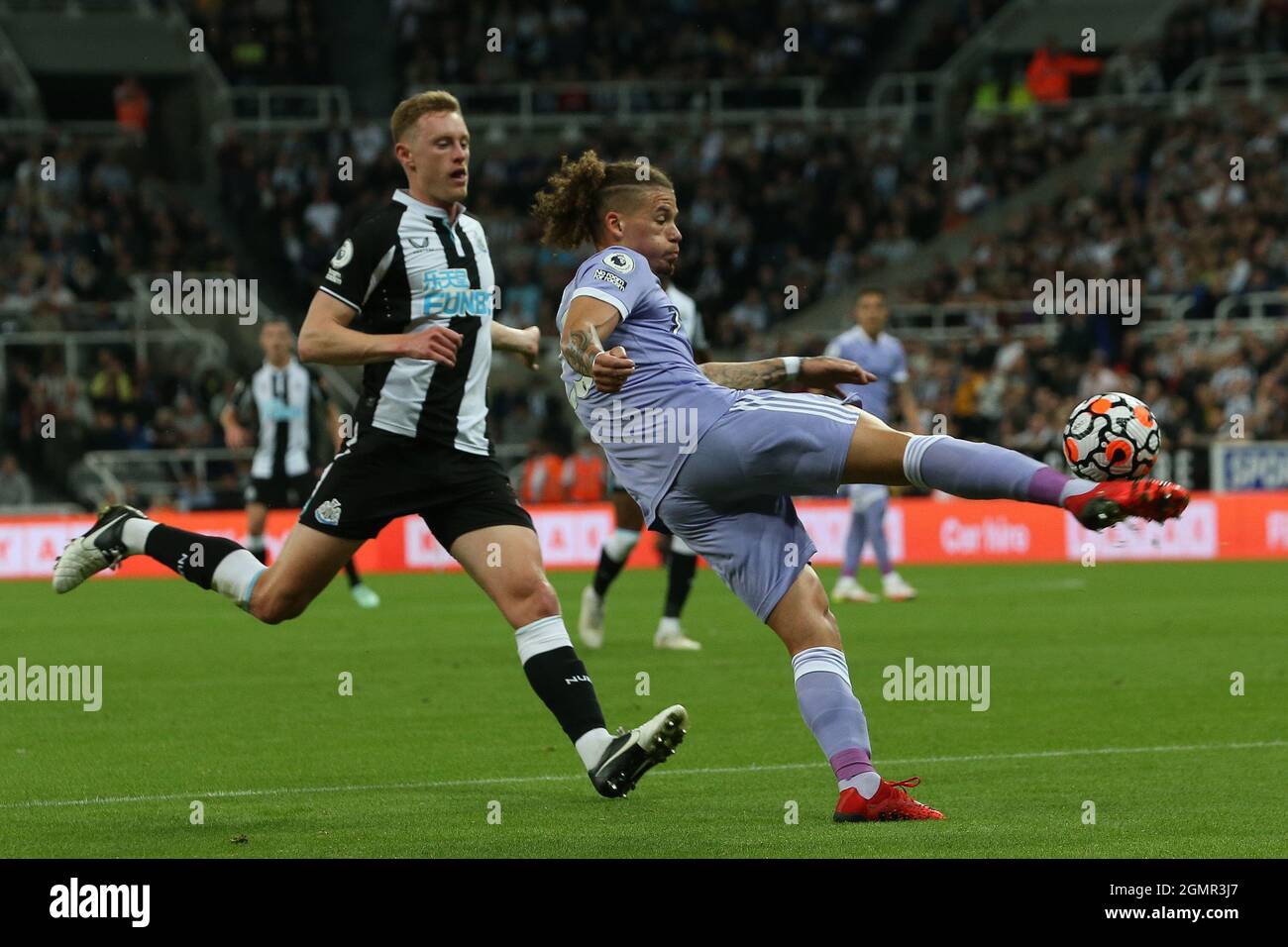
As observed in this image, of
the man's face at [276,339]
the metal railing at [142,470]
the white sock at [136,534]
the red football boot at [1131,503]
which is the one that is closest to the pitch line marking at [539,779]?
the white sock at [136,534]

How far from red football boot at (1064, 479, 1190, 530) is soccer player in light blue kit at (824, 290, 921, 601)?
11.5 metres

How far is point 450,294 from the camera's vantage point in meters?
7.41

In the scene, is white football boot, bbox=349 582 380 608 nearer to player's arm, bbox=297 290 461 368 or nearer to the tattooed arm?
player's arm, bbox=297 290 461 368

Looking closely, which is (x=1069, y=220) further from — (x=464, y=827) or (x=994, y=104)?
(x=464, y=827)

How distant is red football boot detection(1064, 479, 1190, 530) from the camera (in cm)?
542

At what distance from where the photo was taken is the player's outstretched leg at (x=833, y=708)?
20.9 ft

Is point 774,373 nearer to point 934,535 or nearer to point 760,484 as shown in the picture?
point 760,484

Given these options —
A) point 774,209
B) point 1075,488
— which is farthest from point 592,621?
point 774,209

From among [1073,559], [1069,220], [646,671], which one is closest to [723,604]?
[646,671]

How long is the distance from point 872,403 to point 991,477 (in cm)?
1130

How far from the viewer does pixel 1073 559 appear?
79.3 ft

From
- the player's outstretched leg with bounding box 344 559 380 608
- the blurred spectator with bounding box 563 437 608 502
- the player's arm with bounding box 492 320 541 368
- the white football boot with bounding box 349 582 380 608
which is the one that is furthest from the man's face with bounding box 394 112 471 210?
the blurred spectator with bounding box 563 437 608 502

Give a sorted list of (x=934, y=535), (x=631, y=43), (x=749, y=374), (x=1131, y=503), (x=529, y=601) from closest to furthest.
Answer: (x=1131, y=503)
(x=749, y=374)
(x=529, y=601)
(x=934, y=535)
(x=631, y=43)

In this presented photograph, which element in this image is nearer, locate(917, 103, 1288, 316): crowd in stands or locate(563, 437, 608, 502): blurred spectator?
locate(563, 437, 608, 502): blurred spectator
